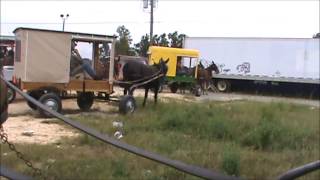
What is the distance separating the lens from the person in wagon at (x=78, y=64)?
16953 mm

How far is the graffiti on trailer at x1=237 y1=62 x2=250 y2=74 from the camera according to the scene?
37375mm

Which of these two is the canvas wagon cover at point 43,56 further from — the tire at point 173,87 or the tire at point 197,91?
the tire at point 197,91

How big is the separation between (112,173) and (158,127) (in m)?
5.68

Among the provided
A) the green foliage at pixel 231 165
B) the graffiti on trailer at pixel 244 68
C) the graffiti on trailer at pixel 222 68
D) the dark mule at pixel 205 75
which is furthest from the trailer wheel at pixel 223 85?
the green foliage at pixel 231 165

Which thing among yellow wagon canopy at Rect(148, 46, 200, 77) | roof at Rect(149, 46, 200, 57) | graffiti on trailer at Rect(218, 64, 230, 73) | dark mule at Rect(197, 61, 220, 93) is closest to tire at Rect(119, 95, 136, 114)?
yellow wagon canopy at Rect(148, 46, 200, 77)

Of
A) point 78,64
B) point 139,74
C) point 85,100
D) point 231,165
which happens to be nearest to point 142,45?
point 139,74

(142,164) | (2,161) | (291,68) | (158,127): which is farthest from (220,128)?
(291,68)

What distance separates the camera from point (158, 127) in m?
13.7

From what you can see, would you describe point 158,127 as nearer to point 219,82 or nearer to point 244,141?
point 244,141

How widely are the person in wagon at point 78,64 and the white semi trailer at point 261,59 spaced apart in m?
19.1

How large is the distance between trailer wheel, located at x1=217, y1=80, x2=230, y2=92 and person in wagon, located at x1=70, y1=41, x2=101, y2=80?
2183cm

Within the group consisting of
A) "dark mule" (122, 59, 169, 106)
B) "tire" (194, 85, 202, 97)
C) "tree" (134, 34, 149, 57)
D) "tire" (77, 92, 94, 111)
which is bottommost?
"tire" (194, 85, 202, 97)

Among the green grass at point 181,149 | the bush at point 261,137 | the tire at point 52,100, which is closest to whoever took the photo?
the green grass at point 181,149

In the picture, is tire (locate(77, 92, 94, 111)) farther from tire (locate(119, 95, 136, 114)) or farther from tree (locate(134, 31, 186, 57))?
tree (locate(134, 31, 186, 57))
